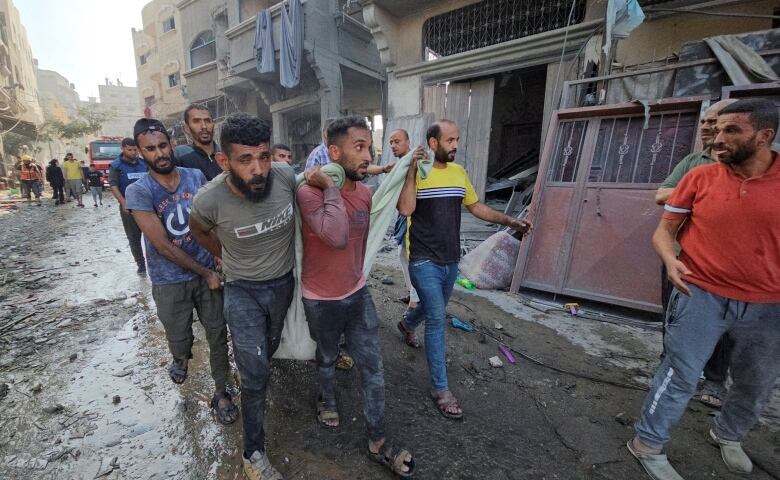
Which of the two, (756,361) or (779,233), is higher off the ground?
(779,233)

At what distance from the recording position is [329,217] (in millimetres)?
1633

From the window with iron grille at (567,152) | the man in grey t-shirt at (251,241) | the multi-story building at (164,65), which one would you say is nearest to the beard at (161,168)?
the man in grey t-shirt at (251,241)

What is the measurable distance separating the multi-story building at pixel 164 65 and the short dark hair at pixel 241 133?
829 inches

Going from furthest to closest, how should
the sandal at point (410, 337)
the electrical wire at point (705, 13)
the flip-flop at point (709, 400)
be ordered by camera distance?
the electrical wire at point (705, 13)
the sandal at point (410, 337)
the flip-flop at point (709, 400)

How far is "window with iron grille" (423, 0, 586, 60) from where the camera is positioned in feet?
19.6

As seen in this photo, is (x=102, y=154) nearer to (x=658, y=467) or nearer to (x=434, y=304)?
(x=434, y=304)

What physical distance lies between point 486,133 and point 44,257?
859cm

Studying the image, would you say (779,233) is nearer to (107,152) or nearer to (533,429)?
Result: (533,429)

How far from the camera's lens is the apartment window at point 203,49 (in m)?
16.9

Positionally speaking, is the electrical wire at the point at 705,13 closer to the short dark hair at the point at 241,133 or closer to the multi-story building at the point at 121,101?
the short dark hair at the point at 241,133

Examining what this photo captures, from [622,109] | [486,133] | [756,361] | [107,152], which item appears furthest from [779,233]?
[107,152]

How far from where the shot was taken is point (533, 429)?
2.28 meters

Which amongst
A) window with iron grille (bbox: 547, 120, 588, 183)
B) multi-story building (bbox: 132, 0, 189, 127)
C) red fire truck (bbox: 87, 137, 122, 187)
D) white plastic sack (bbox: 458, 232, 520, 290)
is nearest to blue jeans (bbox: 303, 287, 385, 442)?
white plastic sack (bbox: 458, 232, 520, 290)

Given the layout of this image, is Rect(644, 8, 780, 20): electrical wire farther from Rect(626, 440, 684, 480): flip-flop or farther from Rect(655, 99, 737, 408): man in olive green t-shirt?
Rect(626, 440, 684, 480): flip-flop
